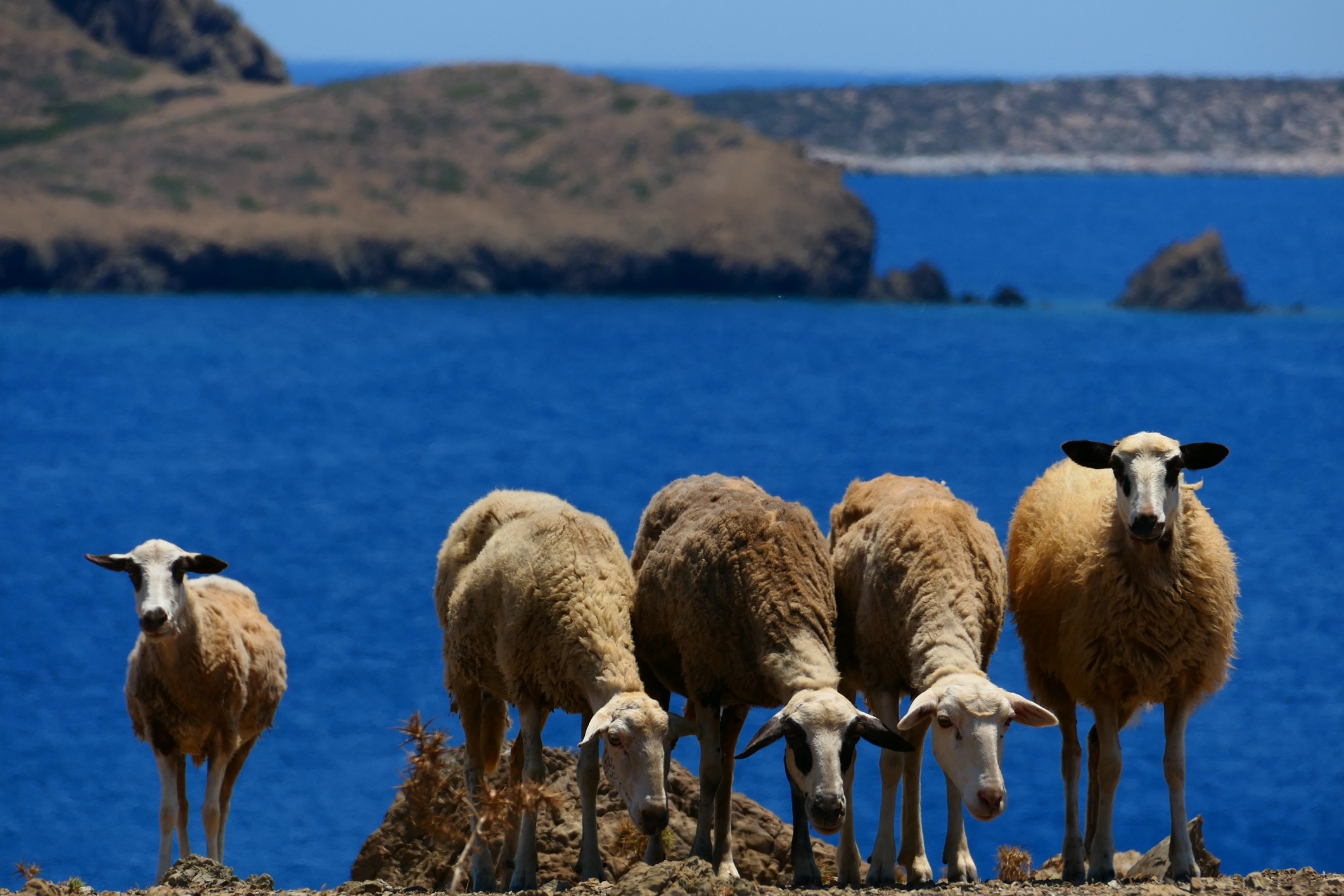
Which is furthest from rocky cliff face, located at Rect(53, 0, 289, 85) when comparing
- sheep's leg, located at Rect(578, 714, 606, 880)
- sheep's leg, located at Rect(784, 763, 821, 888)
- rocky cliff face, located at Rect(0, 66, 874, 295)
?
sheep's leg, located at Rect(784, 763, 821, 888)

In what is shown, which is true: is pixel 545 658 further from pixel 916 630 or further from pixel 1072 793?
pixel 1072 793

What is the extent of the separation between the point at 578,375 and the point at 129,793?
82.5 metres

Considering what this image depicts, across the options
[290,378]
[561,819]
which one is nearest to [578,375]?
[290,378]

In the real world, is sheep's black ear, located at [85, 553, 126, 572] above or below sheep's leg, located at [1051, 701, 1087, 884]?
above

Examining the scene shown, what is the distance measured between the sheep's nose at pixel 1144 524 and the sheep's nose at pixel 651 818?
3.99 metres

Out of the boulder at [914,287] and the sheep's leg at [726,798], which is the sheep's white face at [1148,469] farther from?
the boulder at [914,287]

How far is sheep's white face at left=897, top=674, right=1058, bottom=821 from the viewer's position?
12.2 meters

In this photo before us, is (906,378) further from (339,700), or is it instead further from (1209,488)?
(339,700)

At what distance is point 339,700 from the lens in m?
46.7

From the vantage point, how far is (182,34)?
6033 inches

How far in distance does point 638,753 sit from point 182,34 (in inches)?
5934

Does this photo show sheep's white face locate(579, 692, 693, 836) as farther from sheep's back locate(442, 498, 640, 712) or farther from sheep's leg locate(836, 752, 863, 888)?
sheep's leg locate(836, 752, 863, 888)

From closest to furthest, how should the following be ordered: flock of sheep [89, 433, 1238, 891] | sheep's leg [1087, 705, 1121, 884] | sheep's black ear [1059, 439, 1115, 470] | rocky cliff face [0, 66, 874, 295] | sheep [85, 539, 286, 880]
Answer: 1. flock of sheep [89, 433, 1238, 891]
2. sheep's leg [1087, 705, 1121, 884]
3. sheep's black ear [1059, 439, 1115, 470]
4. sheep [85, 539, 286, 880]
5. rocky cliff face [0, 66, 874, 295]

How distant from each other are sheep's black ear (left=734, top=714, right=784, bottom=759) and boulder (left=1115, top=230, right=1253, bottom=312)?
410ft
